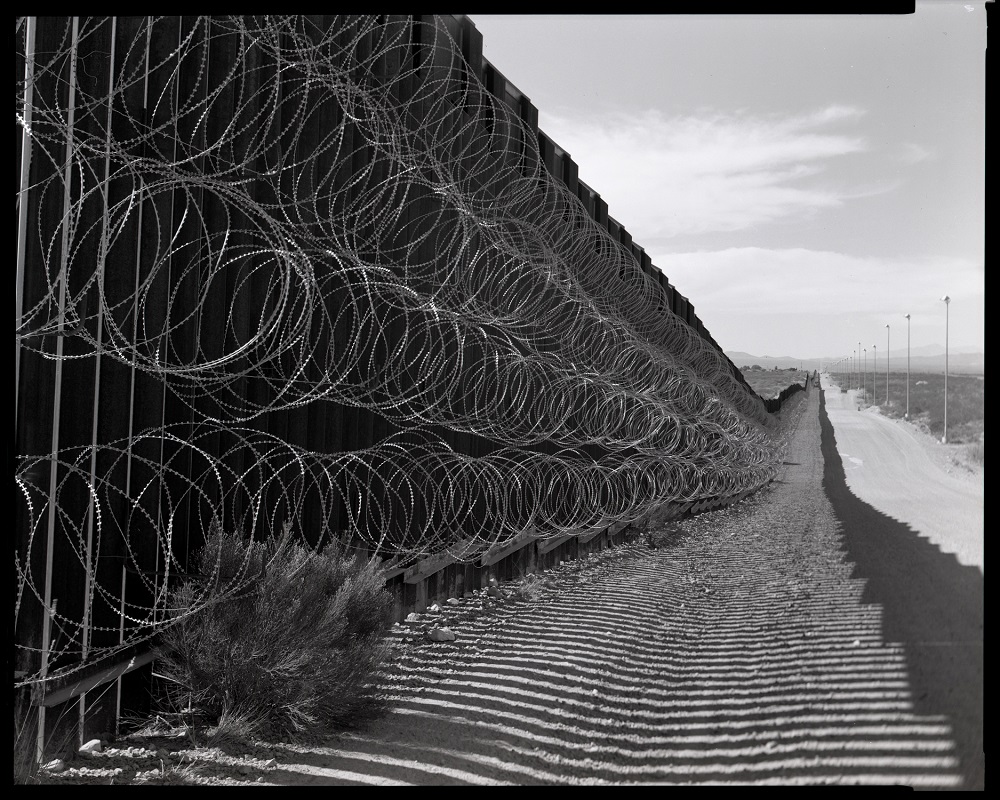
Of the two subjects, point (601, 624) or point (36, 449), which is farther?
point (601, 624)

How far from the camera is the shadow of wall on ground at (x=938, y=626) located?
2307mm

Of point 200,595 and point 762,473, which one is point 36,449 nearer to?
point 200,595

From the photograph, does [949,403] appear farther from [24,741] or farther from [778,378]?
[778,378]

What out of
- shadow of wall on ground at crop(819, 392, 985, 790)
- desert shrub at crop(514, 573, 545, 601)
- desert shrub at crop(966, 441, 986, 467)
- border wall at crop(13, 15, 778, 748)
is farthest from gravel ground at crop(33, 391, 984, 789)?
desert shrub at crop(514, 573, 545, 601)

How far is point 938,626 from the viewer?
2373 millimetres

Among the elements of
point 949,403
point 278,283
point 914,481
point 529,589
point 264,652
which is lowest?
point 529,589

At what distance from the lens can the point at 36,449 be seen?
3344mm

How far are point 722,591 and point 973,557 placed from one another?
6.37ft

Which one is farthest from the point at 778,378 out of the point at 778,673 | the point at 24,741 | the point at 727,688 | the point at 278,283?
the point at 24,741

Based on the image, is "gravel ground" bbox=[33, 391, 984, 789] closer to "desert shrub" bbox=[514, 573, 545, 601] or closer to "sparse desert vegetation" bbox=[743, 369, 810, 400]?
"sparse desert vegetation" bbox=[743, 369, 810, 400]

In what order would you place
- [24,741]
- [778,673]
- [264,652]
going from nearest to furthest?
[778,673], [24,741], [264,652]

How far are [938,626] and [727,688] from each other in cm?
84

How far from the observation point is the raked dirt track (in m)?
2.36
